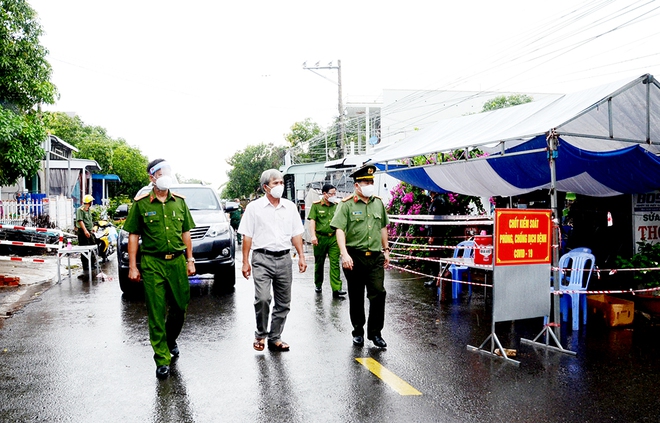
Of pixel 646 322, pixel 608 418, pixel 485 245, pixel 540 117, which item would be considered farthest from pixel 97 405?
pixel 646 322

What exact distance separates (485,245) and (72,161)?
890 inches

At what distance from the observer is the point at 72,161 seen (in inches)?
1011

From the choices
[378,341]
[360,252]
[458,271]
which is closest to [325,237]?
[458,271]

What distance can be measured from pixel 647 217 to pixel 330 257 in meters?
5.02

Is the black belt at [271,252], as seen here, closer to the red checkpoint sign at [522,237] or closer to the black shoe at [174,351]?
the black shoe at [174,351]

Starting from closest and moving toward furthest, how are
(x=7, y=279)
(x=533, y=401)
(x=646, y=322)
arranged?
(x=533, y=401) → (x=646, y=322) → (x=7, y=279)

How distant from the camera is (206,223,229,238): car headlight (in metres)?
9.75

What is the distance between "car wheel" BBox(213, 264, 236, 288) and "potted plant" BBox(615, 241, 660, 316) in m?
6.19

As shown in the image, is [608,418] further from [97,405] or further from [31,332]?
[31,332]

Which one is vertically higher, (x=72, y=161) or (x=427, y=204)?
(x=72, y=161)

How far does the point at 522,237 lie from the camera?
603cm

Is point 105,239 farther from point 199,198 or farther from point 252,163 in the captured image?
point 252,163

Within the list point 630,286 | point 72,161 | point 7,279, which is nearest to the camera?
point 630,286

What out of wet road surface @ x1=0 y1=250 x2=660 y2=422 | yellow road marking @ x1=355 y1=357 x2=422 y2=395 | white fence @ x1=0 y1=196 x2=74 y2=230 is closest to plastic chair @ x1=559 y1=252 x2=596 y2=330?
wet road surface @ x1=0 y1=250 x2=660 y2=422
